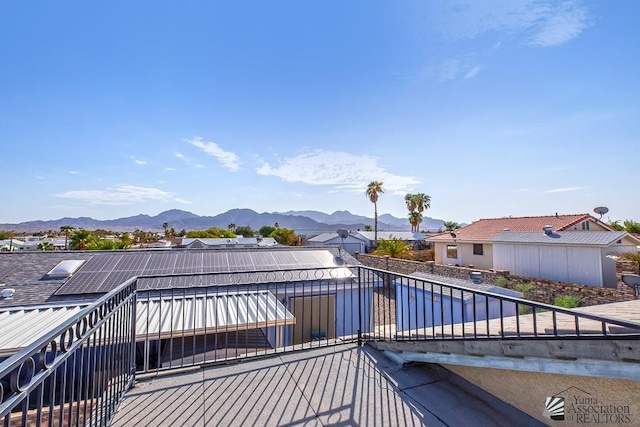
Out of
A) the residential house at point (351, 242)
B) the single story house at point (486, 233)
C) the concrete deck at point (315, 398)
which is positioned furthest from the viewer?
the residential house at point (351, 242)

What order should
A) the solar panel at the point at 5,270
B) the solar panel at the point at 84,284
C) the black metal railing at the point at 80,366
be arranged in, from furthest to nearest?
the solar panel at the point at 5,270 < the solar panel at the point at 84,284 < the black metal railing at the point at 80,366

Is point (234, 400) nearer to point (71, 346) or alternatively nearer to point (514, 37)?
point (71, 346)

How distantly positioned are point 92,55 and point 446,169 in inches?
630

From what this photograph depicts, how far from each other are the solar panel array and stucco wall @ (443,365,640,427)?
280 inches

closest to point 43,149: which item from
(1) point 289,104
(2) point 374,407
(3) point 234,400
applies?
(1) point 289,104

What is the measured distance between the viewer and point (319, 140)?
15250mm

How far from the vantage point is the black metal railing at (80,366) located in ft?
3.34

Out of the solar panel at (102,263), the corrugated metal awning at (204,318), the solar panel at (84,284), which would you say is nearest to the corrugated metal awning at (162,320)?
the corrugated metal awning at (204,318)

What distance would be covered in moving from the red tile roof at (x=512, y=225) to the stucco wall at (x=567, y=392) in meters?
18.5

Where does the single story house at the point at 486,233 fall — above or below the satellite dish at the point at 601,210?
below

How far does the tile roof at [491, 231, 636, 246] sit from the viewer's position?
38.5ft

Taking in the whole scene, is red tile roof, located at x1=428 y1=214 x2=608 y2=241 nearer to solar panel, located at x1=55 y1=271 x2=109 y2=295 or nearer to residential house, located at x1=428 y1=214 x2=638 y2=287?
residential house, located at x1=428 y1=214 x2=638 y2=287

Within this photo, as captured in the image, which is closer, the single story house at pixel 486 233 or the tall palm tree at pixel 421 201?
the single story house at pixel 486 233

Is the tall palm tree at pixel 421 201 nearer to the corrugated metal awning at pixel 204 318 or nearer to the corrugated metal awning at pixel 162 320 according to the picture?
the corrugated metal awning at pixel 204 318
